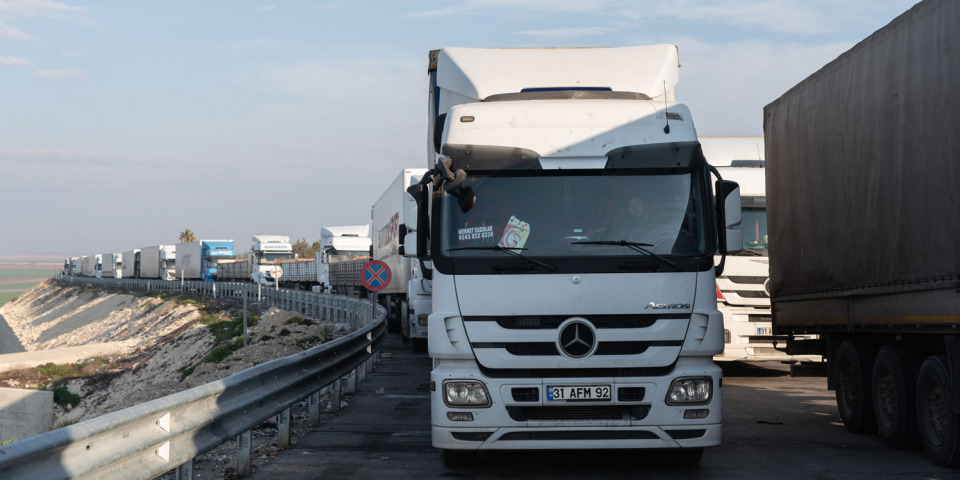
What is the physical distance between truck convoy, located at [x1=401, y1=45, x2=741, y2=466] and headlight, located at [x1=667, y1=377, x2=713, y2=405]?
0.4 inches

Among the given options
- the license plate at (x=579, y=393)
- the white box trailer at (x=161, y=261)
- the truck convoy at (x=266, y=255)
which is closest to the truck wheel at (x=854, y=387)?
the license plate at (x=579, y=393)

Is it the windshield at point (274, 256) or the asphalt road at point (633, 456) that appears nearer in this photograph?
the asphalt road at point (633, 456)

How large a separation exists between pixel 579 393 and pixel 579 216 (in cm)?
127

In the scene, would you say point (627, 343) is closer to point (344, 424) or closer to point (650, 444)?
point (650, 444)

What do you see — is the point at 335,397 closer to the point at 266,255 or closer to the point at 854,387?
the point at 854,387

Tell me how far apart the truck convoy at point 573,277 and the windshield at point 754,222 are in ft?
22.0

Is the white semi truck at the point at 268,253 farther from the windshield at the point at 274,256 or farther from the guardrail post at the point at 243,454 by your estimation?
the guardrail post at the point at 243,454

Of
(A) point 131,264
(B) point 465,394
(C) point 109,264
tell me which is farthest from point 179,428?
(C) point 109,264

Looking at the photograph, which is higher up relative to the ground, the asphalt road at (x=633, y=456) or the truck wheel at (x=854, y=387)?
the truck wheel at (x=854, y=387)

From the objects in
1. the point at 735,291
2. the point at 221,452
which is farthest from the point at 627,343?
the point at 735,291

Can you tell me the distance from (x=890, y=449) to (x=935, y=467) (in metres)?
0.92

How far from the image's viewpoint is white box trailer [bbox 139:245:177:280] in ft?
305

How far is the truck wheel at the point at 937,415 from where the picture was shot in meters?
7.34

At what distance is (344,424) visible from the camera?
10.3 meters
